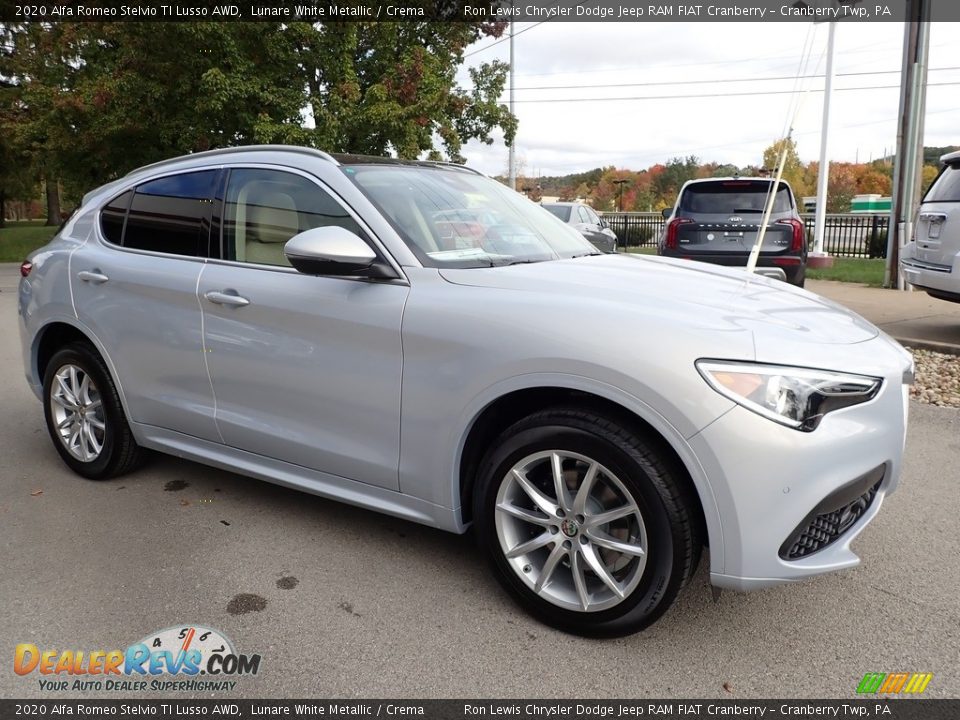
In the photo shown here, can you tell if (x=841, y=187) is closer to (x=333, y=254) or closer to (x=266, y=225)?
(x=266, y=225)

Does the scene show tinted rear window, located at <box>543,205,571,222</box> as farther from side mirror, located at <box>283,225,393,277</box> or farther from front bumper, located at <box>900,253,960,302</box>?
side mirror, located at <box>283,225,393,277</box>

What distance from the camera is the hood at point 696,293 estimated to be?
8.41 feet

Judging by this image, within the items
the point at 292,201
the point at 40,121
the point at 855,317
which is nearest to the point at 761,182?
the point at 855,317

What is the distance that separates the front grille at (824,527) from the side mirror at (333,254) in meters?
1.72

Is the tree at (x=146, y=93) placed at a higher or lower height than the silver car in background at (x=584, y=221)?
higher

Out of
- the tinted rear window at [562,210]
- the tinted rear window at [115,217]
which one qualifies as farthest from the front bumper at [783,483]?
the tinted rear window at [562,210]

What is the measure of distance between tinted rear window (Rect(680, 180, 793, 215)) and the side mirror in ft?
26.7

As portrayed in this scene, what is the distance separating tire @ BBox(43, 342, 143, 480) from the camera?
4.04 metres

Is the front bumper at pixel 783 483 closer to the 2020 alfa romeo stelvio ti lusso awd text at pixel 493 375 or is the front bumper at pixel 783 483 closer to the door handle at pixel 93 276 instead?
the 2020 alfa romeo stelvio ti lusso awd text at pixel 493 375

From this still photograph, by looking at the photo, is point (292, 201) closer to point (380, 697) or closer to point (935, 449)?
point (380, 697)

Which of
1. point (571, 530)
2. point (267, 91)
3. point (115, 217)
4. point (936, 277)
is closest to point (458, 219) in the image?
point (571, 530)

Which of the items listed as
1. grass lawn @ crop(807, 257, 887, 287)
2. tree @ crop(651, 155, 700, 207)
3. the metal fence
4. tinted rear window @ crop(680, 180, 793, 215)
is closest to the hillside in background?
tree @ crop(651, 155, 700, 207)

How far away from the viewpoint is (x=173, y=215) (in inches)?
150

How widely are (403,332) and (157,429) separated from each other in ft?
5.69
